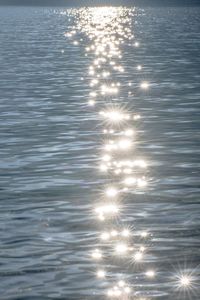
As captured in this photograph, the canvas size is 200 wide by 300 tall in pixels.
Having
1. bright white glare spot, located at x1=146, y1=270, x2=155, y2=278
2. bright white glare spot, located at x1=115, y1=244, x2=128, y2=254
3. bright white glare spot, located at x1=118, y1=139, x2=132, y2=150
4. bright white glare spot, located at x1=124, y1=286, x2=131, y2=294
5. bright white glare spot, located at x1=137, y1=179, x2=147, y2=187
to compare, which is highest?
bright white glare spot, located at x1=118, y1=139, x2=132, y2=150

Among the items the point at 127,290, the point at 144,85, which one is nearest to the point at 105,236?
the point at 127,290

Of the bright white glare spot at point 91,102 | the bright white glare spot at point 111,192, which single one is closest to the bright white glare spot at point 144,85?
the bright white glare spot at point 91,102

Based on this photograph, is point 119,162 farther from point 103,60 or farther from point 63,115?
point 103,60

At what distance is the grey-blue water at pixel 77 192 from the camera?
20781 mm

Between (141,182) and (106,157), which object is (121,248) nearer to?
(141,182)

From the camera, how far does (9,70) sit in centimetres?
8425

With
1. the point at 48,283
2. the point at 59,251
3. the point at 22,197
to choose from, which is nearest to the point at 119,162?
the point at 22,197

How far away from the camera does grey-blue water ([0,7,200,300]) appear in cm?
2078

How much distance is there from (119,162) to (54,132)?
831cm

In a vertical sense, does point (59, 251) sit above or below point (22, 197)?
below

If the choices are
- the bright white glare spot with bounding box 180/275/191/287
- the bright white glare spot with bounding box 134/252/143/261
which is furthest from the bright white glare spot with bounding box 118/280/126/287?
the bright white glare spot with bounding box 134/252/143/261

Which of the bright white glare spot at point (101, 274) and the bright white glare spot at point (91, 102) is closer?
the bright white glare spot at point (101, 274)

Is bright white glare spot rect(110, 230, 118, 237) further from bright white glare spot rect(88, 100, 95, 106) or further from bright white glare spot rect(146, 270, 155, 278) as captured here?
bright white glare spot rect(88, 100, 95, 106)

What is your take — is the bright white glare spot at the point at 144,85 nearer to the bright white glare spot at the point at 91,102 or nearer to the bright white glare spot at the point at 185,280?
A: the bright white glare spot at the point at 91,102
